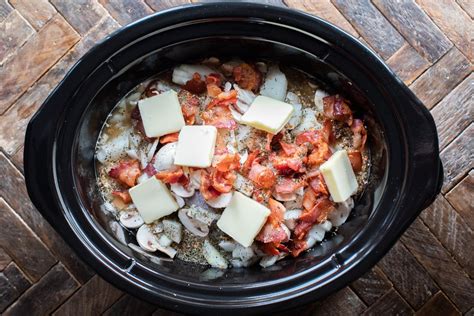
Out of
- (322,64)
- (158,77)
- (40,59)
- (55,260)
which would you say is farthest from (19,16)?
(322,64)

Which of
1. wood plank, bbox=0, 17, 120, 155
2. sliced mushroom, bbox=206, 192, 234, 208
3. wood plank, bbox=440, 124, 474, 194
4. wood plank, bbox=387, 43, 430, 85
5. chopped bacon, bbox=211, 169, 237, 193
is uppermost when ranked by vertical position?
wood plank, bbox=387, 43, 430, 85

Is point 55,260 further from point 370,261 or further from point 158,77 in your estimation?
point 370,261

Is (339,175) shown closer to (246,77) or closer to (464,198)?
Answer: (246,77)

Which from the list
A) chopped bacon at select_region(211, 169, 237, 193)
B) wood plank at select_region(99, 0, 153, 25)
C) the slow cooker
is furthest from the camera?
wood plank at select_region(99, 0, 153, 25)

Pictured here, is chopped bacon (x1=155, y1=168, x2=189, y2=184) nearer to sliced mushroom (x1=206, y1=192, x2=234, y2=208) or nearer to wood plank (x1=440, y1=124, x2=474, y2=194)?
sliced mushroom (x1=206, y1=192, x2=234, y2=208)

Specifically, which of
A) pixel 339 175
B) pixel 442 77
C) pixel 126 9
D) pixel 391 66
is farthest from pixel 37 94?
pixel 442 77

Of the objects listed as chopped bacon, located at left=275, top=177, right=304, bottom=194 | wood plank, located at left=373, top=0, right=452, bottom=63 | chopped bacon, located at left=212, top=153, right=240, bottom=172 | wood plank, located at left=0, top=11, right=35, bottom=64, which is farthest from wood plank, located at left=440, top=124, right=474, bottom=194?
wood plank, located at left=0, top=11, right=35, bottom=64
